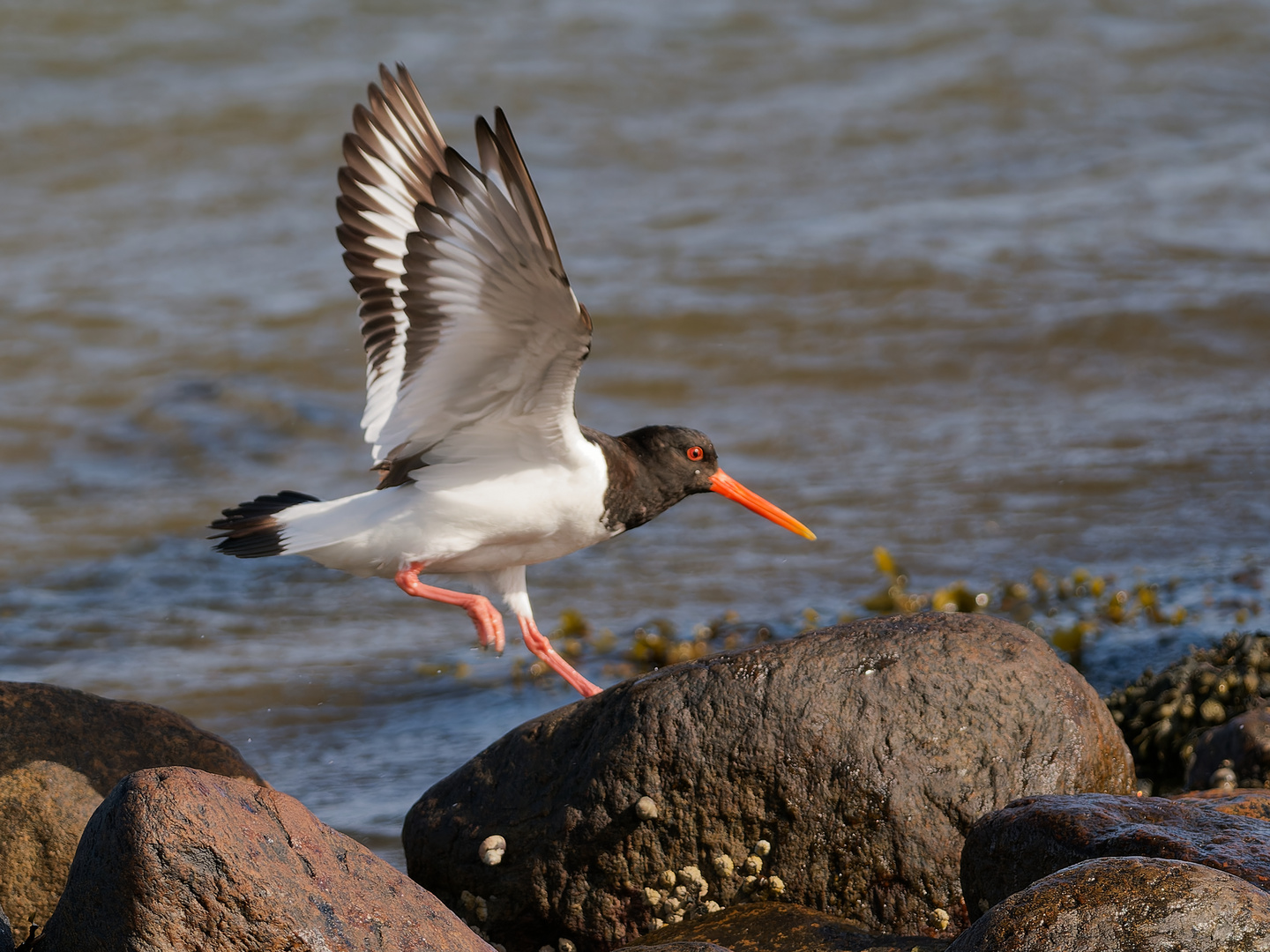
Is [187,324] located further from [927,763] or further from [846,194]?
[927,763]

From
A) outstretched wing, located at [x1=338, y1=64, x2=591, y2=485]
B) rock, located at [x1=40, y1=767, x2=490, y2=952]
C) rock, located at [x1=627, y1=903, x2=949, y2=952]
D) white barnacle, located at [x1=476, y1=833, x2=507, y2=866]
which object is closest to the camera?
rock, located at [x1=40, y1=767, x2=490, y2=952]

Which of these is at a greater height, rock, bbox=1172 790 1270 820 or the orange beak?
the orange beak

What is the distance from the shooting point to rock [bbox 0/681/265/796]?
3.47m

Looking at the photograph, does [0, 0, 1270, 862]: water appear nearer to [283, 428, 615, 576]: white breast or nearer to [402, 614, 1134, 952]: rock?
[283, 428, 615, 576]: white breast

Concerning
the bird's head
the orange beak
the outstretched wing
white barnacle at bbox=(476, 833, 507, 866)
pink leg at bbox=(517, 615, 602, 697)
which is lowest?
white barnacle at bbox=(476, 833, 507, 866)

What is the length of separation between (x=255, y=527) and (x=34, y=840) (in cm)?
157

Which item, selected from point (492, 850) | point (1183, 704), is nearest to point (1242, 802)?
point (1183, 704)

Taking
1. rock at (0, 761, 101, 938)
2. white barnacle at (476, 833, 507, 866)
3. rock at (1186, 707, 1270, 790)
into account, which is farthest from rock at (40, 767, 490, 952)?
rock at (1186, 707, 1270, 790)

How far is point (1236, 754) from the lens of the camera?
3.86m

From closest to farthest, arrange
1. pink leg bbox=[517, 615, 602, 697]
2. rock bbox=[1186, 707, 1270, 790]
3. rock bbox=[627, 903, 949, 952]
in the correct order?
rock bbox=[627, 903, 949, 952] → rock bbox=[1186, 707, 1270, 790] → pink leg bbox=[517, 615, 602, 697]

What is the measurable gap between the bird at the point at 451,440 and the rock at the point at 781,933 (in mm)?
1145

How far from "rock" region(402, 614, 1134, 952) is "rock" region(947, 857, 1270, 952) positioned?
0.85 meters

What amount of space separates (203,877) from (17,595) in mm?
4786

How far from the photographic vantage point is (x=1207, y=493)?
7008 mm
